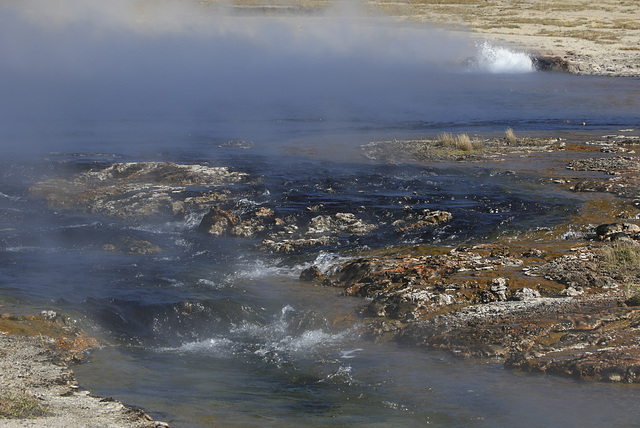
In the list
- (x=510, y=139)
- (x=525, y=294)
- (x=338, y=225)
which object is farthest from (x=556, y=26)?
(x=525, y=294)

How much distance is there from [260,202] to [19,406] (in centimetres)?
689

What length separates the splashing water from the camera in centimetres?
3019

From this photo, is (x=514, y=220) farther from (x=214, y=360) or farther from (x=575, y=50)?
(x=575, y=50)

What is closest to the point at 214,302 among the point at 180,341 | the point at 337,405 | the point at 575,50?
the point at 180,341

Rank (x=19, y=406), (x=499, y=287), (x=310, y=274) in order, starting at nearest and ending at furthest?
(x=19, y=406) < (x=499, y=287) < (x=310, y=274)

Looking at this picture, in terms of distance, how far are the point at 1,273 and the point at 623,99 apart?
19.1 meters

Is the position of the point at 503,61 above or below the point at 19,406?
above

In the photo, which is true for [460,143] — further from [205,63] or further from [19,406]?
[205,63]

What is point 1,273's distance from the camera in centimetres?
877

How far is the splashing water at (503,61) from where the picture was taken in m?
30.2

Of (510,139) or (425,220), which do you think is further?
(510,139)

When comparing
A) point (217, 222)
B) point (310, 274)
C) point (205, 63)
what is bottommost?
point (310, 274)

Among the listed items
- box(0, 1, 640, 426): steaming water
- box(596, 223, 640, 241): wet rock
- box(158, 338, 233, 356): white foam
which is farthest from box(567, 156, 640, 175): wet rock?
box(158, 338, 233, 356): white foam

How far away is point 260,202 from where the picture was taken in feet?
37.8
